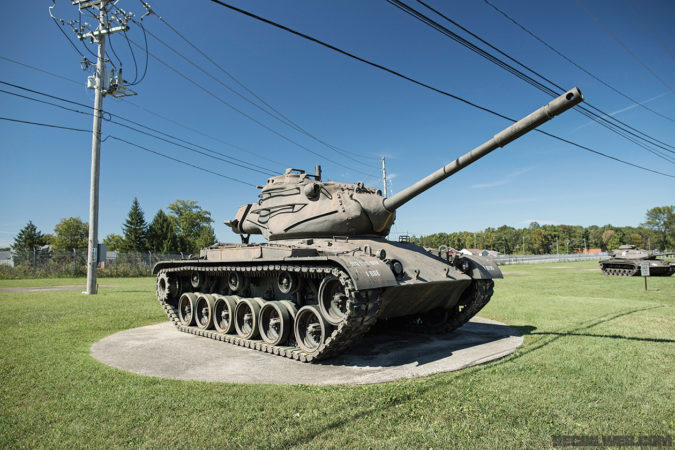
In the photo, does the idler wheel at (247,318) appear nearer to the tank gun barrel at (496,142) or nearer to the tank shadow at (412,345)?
the tank shadow at (412,345)

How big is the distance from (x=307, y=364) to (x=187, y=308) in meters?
5.68

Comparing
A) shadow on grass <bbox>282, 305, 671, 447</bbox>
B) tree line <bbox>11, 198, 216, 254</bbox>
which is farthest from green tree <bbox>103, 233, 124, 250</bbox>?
shadow on grass <bbox>282, 305, 671, 447</bbox>

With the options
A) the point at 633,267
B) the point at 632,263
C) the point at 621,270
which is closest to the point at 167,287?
the point at 632,263

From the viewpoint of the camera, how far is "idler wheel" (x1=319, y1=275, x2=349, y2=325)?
7.32 meters

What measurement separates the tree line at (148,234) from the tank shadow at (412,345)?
57.3 metres

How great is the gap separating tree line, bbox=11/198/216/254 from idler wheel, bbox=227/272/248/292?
55371 millimetres

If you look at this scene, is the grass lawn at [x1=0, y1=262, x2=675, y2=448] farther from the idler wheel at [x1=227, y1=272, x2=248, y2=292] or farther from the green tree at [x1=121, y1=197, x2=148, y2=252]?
the green tree at [x1=121, y1=197, x2=148, y2=252]

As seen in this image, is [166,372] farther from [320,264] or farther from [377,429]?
[377,429]

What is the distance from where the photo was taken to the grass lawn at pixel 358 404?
4.19 metres

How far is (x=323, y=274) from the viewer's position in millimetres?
7777

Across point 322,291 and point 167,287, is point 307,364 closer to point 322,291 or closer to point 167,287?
point 322,291

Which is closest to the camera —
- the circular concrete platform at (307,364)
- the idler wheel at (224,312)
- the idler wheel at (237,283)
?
the circular concrete platform at (307,364)

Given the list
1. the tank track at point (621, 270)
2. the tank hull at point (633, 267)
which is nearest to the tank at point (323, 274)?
the tank hull at point (633, 267)

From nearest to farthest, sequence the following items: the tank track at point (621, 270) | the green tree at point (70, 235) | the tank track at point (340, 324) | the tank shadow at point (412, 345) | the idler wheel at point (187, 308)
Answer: the tank track at point (340, 324) < the tank shadow at point (412, 345) < the idler wheel at point (187, 308) < the tank track at point (621, 270) < the green tree at point (70, 235)
